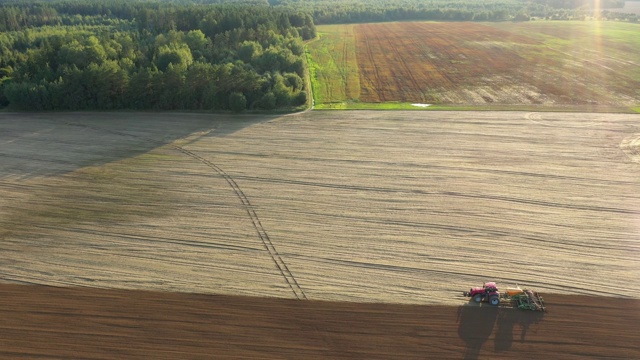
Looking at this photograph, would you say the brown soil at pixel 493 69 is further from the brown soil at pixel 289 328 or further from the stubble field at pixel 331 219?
the brown soil at pixel 289 328

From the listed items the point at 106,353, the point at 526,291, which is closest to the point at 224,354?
the point at 106,353

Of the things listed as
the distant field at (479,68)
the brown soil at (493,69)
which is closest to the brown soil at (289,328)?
the distant field at (479,68)

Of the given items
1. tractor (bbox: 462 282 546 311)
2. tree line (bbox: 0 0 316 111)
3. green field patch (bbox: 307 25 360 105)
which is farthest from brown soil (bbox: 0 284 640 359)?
green field patch (bbox: 307 25 360 105)

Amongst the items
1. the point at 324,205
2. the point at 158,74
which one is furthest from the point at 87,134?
the point at 324,205

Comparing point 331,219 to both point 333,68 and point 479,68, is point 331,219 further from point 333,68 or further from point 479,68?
point 479,68

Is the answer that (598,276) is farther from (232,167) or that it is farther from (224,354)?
(232,167)
